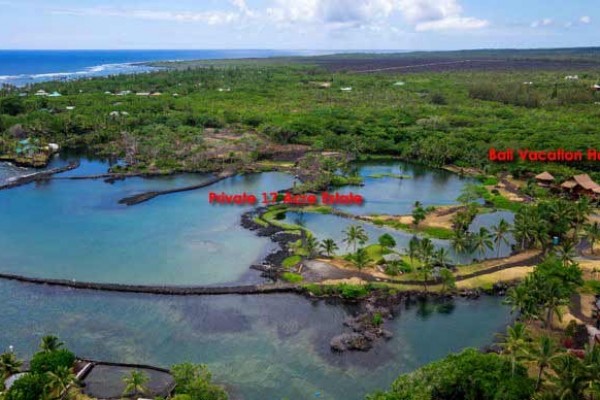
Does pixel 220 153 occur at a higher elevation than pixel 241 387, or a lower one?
higher

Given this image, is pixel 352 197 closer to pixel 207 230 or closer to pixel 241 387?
pixel 207 230

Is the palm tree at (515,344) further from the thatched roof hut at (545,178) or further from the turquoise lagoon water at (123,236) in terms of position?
→ the thatched roof hut at (545,178)

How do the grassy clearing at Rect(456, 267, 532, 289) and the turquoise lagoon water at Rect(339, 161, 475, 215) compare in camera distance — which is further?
the turquoise lagoon water at Rect(339, 161, 475, 215)

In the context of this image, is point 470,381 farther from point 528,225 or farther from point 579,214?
point 579,214

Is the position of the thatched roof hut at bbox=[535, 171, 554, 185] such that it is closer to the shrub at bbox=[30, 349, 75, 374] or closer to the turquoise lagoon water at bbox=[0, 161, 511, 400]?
the turquoise lagoon water at bbox=[0, 161, 511, 400]

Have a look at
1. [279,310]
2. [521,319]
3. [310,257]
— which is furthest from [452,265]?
[279,310]

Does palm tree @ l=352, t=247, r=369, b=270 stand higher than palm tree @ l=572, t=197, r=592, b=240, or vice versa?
palm tree @ l=572, t=197, r=592, b=240
